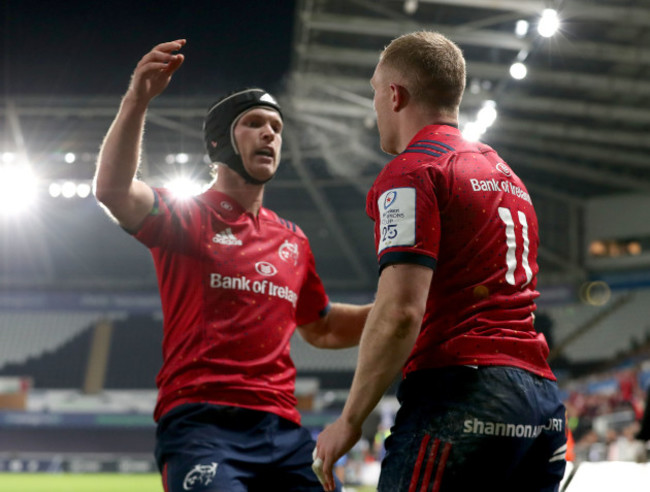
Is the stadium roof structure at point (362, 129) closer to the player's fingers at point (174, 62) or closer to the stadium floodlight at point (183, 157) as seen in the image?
the stadium floodlight at point (183, 157)

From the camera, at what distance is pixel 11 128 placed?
2041 cm

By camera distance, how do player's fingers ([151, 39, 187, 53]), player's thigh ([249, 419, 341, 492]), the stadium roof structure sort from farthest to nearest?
the stadium roof structure
player's thigh ([249, 419, 341, 492])
player's fingers ([151, 39, 187, 53])

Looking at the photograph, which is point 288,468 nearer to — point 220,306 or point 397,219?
point 220,306

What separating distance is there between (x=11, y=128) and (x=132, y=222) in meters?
19.7

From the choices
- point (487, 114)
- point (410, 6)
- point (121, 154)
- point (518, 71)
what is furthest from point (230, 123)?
point (487, 114)

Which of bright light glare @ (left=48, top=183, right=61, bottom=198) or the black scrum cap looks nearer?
the black scrum cap

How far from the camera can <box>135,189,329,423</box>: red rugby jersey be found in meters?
2.72

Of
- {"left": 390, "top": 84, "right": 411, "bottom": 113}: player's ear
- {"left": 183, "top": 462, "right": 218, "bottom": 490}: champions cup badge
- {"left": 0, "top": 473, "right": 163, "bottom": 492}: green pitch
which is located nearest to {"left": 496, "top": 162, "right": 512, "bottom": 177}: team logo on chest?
{"left": 390, "top": 84, "right": 411, "bottom": 113}: player's ear

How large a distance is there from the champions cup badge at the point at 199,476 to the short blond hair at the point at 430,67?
4.59 ft

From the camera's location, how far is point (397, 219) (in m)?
2.01

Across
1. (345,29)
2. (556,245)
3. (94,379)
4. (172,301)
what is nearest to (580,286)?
(556,245)

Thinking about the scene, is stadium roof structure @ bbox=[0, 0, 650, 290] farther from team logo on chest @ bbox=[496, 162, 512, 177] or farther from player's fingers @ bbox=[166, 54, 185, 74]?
team logo on chest @ bbox=[496, 162, 512, 177]

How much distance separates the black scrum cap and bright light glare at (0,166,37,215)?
19.8 meters

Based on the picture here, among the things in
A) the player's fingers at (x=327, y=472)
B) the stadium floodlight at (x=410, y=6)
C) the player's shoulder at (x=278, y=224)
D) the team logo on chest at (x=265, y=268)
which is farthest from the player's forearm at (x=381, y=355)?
the stadium floodlight at (x=410, y=6)
